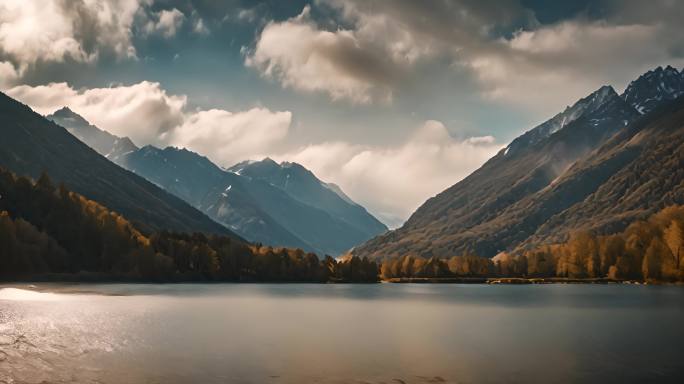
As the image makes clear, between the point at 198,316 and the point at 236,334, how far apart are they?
25389mm

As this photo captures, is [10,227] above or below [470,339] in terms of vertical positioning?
above

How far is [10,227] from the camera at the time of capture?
17962 centimetres

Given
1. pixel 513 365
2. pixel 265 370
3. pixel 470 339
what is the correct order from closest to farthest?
pixel 265 370
pixel 513 365
pixel 470 339

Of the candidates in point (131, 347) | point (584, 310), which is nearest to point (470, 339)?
point (131, 347)

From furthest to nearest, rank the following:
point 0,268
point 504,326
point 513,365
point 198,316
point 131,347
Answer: point 0,268 → point 198,316 → point 504,326 → point 131,347 → point 513,365

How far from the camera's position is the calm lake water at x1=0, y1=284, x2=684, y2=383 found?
47.9m

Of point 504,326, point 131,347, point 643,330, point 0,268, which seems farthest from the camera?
point 0,268

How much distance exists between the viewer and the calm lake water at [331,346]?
47906 mm

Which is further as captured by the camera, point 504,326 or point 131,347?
point 504,326

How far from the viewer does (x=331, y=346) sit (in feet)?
212

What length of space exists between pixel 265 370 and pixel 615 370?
1160 inches

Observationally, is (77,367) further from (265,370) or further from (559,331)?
(559,331)

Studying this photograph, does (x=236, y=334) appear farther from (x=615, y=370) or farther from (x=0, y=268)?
(x=0, y=268)

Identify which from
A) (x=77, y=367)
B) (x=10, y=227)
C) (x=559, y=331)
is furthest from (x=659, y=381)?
(x=10, y=227)
